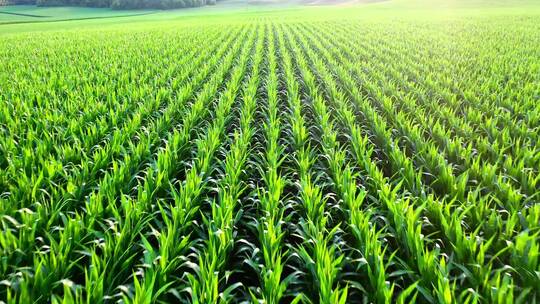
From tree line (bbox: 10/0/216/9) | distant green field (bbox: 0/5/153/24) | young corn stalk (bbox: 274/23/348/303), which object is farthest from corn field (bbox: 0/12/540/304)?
tree line (bbox: 10/0/216/9)

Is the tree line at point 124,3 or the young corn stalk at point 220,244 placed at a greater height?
the tree line at point 124,3

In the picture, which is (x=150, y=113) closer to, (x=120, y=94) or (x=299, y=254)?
(x=120, y=94)

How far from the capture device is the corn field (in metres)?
2.47

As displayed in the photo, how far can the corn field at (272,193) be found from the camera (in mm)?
2467

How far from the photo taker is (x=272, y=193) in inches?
138

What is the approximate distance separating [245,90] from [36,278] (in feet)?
20.1

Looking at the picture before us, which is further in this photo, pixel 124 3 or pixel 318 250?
pixel 124 3

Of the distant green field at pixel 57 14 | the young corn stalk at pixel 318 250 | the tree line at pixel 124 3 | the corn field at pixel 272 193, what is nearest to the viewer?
the young corn stalk at pixel 318 250

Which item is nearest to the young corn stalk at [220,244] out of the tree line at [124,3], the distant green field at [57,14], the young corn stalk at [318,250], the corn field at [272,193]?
the corn field at [272,193]

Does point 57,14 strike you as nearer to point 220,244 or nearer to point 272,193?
point 272,193

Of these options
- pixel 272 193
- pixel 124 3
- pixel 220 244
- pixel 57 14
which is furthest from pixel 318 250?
pixel 124 3

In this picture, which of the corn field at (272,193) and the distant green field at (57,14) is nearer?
the corn field at (272,193)

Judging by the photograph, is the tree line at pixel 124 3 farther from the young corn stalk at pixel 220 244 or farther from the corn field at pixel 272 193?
the young corn stalk at pixel 220 244

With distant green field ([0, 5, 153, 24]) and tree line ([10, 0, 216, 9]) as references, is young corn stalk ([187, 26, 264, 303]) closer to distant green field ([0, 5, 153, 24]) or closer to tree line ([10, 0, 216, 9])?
distant green field ([0, 5, 153, 24])
